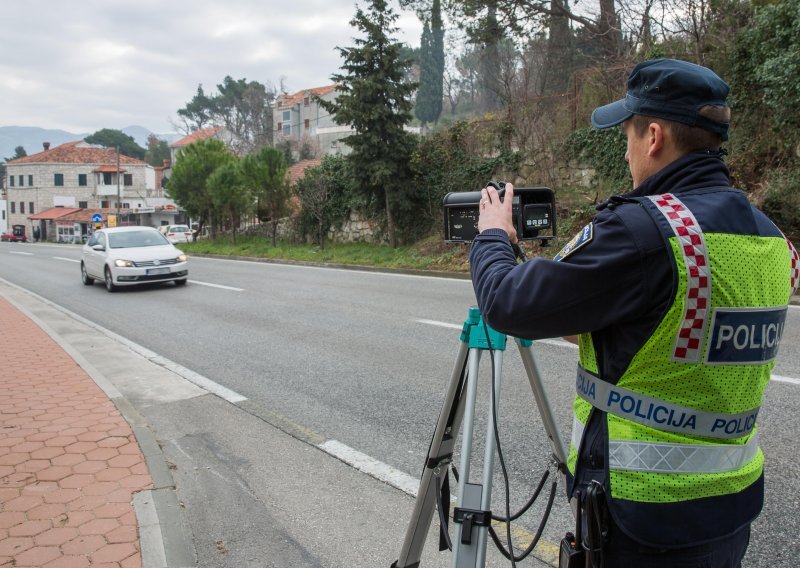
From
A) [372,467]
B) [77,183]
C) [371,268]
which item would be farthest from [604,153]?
[77,183]

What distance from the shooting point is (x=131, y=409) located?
206 inches

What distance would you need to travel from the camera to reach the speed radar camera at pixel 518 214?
76.3 inches

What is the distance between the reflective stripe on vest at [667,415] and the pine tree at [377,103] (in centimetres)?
1918

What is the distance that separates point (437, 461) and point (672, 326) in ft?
3.62

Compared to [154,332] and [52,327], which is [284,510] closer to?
[154,332]

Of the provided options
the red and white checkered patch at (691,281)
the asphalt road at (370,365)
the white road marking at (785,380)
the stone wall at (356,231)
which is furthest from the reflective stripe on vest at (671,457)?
the stone wall at (356,231)

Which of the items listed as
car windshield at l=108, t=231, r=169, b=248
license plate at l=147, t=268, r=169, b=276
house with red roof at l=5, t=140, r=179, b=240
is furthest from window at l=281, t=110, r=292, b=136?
license plate at l=147, t=268, r=169, b=276

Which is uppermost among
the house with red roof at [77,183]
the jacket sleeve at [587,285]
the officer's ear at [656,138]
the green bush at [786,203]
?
the house with red roof at [77,183]

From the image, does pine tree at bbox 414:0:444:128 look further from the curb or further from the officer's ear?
the officer's ear

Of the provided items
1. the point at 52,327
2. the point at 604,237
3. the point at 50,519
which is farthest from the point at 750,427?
the point at 52,327

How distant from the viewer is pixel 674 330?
54.1 inches

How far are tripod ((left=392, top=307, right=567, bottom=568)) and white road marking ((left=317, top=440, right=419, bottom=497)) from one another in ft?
4.48

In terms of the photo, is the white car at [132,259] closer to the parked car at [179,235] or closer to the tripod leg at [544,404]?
the tripod leg at [544,404]

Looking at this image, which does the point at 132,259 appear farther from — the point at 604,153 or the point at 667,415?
the point at 667,415
